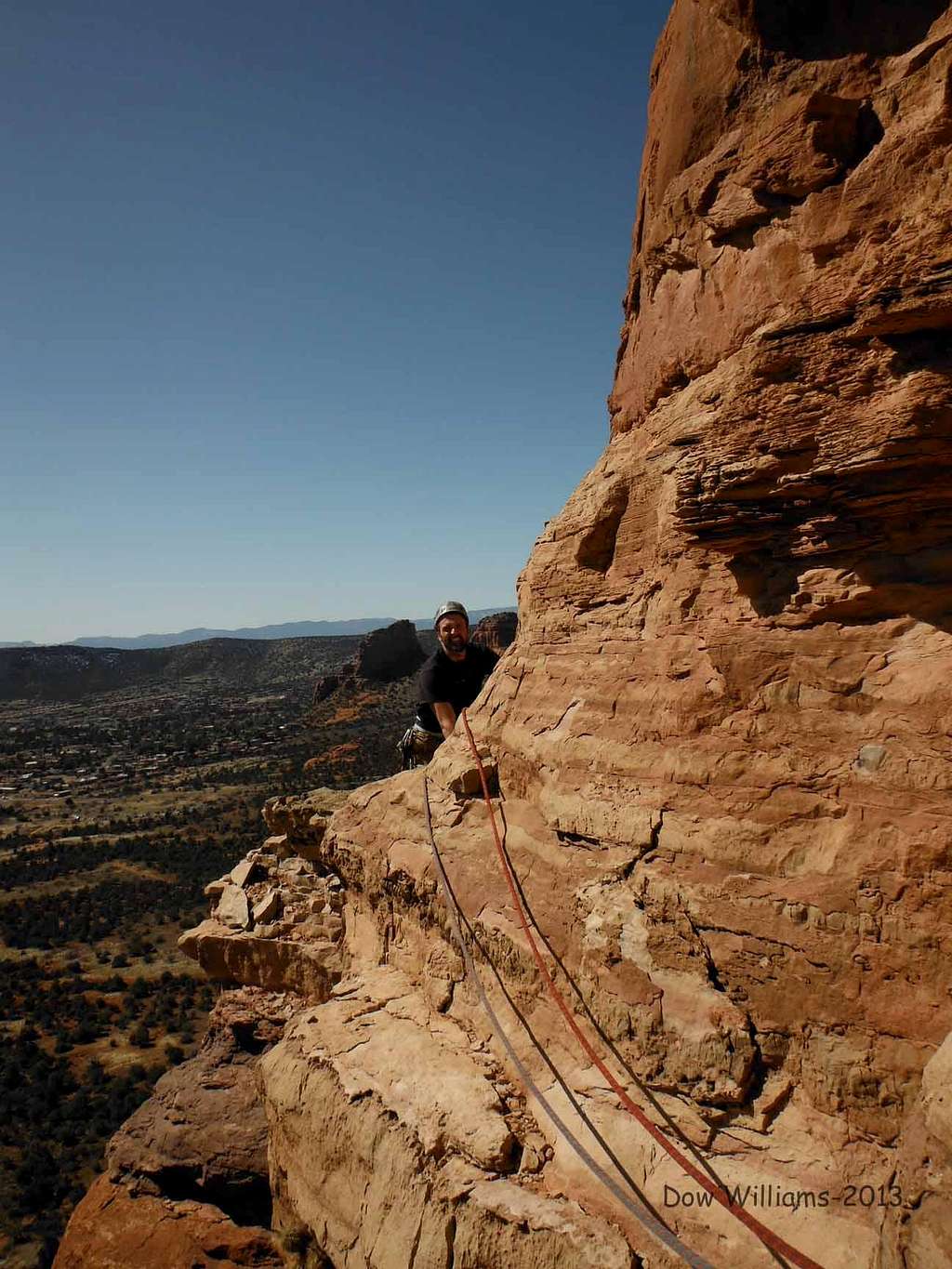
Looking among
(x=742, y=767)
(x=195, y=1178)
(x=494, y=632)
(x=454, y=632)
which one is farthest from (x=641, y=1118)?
(x=494, y=632)

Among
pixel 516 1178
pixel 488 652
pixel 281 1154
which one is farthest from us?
pixel 488 652

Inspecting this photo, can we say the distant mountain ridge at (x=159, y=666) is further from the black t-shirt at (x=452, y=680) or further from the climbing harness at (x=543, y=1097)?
the climbing harness at (x=543, y=1097)

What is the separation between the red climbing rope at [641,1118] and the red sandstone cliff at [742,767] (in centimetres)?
11

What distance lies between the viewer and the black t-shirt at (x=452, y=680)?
9539mm

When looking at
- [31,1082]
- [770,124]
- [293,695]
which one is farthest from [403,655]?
[770,124]

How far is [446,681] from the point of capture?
9.68 metres

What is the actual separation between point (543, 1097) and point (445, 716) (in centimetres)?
445

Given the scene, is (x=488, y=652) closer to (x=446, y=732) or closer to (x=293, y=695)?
(x=446, y=732)

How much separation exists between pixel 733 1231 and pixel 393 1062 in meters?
3.01

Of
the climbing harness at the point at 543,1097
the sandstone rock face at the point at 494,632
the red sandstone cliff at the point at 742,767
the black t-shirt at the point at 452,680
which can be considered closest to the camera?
the climbing harness at the point at 543,1097

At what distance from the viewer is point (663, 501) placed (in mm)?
5953

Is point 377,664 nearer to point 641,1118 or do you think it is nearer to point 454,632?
point 454,632

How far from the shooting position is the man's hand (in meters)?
8.71

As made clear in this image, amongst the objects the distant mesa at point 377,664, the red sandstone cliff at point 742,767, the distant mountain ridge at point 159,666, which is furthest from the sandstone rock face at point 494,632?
the distant mountain ridge at point 159,666
